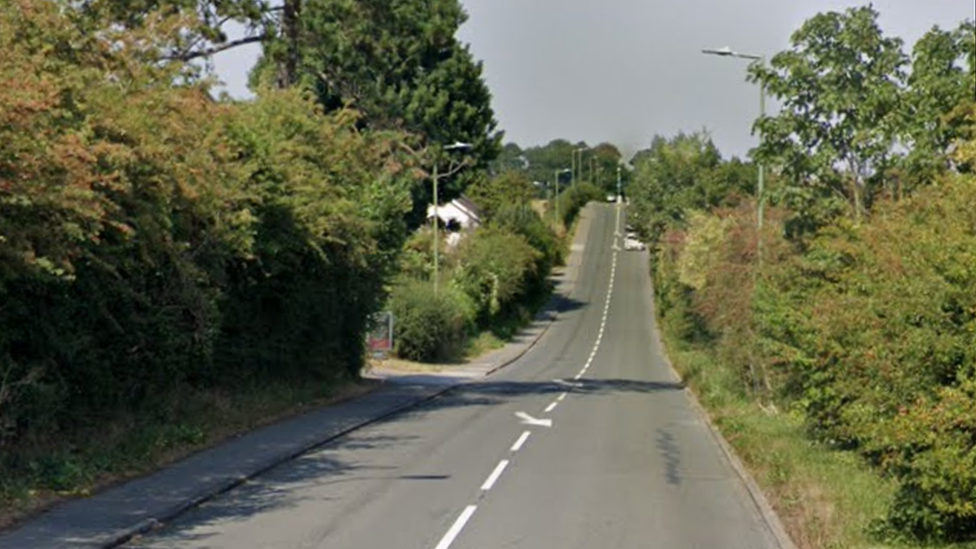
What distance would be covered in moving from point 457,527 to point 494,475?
4.90 m

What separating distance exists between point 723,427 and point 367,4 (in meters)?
14.3

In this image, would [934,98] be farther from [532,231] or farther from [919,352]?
[532,231]

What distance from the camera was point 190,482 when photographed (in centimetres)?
1708

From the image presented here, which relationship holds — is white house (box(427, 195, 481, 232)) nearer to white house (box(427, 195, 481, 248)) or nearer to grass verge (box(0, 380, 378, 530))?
white house (box(427, 195, 481, 248))

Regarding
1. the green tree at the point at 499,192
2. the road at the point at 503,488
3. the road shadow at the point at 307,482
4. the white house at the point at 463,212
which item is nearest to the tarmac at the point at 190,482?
the road shadow at the point at 307,482

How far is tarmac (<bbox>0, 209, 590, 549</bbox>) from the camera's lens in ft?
43.3

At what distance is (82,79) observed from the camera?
17719 millimetres

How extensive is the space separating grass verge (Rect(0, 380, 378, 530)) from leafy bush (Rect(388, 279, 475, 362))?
87.0 ft

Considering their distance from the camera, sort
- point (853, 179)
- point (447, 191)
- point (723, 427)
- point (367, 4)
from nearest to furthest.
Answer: point (853, 179), point (723, 427), point (367, 4), point (447, 191)

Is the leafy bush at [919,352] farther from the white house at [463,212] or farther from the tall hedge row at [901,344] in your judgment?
the white house at [463,212]

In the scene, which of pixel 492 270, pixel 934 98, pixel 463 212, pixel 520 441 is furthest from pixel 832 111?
pixel 463 212

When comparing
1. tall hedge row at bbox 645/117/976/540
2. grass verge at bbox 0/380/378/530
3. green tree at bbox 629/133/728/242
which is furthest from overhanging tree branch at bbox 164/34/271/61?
green tree at bbox 629/133/728/242

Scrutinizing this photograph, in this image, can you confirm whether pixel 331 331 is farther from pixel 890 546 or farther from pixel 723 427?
pixel 890 546

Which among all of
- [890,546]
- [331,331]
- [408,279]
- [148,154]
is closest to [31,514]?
[148,154]
